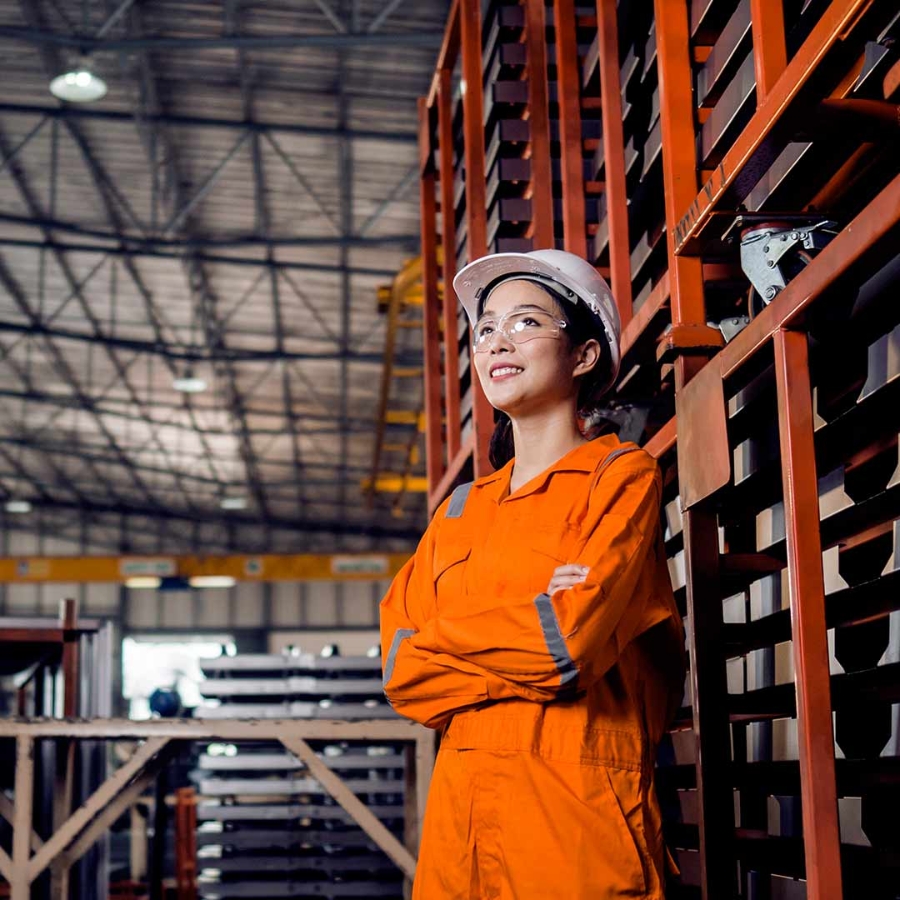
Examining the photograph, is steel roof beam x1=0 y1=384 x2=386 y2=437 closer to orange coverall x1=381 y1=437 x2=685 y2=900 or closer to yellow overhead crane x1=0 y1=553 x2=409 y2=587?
yellow overhead crane x1=0 y1=553 x2=409 y2=587

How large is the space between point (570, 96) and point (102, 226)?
55.4 feet

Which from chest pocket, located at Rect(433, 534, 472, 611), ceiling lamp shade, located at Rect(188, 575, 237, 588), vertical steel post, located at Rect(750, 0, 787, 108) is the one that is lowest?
chest pocket, located at Rect(433, 534, 472, 611)

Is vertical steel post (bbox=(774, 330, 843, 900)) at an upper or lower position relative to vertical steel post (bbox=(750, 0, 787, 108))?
lower

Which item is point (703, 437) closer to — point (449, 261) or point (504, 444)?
point (504, 444)

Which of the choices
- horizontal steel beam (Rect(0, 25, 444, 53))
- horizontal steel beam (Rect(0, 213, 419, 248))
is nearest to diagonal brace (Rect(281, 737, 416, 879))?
horizontal steel beam (Rect(0, 25, 444, 53))

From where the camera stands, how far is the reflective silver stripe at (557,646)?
7.87 feet

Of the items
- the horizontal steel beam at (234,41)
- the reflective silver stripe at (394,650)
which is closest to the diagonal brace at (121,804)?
the reflective silver stripe at (394,650)

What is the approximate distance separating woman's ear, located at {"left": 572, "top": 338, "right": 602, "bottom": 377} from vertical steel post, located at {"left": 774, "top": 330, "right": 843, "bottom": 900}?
0.66m

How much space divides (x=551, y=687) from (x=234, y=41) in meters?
12.5

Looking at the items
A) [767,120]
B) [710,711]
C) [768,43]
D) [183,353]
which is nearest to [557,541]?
[710,711]

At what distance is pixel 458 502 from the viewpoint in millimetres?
3006

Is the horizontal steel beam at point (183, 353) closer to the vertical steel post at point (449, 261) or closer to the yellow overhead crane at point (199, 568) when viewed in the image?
the yellow overhead crane at point (199, 568)

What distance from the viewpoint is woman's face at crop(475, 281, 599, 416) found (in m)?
2.93

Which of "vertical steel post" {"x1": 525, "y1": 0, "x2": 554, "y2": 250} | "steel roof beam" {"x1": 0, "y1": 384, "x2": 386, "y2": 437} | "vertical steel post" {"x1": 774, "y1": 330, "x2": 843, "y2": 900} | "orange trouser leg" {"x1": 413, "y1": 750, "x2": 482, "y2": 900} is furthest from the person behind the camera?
"steel roof beam" {"x1": 0, "y1": 384, "x2": 386, "y2": 437}
